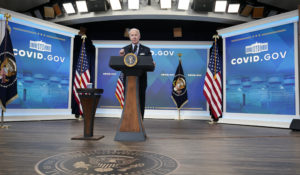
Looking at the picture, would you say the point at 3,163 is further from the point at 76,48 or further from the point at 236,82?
the point at 76,48

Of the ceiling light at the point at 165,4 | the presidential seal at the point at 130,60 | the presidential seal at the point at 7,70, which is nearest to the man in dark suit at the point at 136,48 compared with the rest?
the presidential seal at the point at 130,60

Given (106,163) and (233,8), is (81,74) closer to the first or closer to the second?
(233,8)

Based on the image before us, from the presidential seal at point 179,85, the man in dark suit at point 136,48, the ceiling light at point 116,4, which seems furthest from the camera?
the presidential seal at point 179,85

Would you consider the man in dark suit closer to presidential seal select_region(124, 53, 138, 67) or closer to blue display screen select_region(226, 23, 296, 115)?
presidential seal select_region(124, 53, 138, 67)

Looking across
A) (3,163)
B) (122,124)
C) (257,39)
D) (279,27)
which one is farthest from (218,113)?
(3,163)

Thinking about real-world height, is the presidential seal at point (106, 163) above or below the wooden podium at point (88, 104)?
below

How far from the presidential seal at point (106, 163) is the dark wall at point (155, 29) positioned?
4.79 m

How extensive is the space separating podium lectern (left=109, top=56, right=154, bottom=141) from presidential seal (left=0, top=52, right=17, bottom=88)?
2.27 metres

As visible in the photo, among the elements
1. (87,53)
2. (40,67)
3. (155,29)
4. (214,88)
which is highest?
(155,29)

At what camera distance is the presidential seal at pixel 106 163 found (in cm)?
117

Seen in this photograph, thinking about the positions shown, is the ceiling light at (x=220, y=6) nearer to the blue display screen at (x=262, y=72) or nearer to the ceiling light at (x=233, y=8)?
the ceiling light at (x=233, y=8)

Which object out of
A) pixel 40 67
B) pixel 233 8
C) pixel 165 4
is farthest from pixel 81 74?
pixel 233 8

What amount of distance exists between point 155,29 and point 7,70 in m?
3.98

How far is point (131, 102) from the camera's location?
2.17 meters
